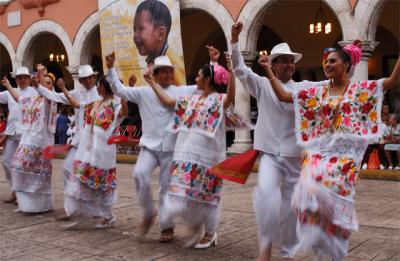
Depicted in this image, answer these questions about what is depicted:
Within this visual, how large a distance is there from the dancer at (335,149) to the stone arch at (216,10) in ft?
32.7

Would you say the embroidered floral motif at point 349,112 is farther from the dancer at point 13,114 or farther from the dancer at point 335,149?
the dancer at point 13,114

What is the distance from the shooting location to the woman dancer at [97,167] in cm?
540

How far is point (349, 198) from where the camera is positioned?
3.21m

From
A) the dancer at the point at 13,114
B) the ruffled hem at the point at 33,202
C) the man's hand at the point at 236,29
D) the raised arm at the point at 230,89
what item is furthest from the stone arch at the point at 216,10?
the man's hand at the point at 236,29

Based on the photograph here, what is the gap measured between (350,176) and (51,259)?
8.08 feet

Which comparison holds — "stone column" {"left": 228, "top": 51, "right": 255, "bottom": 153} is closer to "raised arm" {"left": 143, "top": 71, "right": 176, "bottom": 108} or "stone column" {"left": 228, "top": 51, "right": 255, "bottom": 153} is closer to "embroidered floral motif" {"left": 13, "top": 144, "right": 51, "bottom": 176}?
"embroidered floral motif" {"left": 13, "top": 144, "right": 51, "bottom": 176}

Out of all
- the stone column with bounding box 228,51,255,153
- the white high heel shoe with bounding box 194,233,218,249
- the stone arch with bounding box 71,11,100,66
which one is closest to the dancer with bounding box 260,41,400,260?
the white high heel shoe with bounding box 194,233,218,249

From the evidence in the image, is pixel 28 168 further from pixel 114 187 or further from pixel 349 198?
pixel 349 198

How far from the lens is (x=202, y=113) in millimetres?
4496

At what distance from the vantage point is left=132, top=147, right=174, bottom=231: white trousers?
4.78 metres

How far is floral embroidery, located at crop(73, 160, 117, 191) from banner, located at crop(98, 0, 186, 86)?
26.5 ft

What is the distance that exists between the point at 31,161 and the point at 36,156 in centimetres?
9

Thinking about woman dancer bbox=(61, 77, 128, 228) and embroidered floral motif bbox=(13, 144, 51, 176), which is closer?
woman dancer bbox=(61, 77, 128, 228)

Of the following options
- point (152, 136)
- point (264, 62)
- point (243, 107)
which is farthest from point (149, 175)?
point (243, 107)
